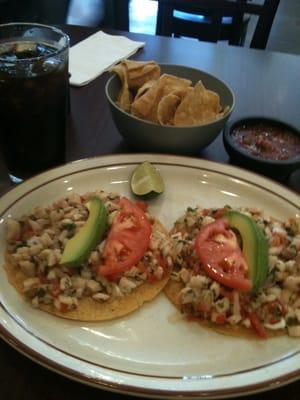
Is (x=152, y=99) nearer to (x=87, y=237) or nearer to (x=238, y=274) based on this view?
(x=87, y=237)

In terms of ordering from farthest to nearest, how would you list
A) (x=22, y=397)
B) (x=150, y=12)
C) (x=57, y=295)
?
1. (x=150, y=12)
2. (x=57, y=295)
3. (x=22, y=397)

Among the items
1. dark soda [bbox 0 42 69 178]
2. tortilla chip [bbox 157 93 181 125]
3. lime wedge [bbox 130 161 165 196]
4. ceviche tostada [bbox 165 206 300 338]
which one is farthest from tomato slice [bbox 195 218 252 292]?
dark soda [bbox 0 42 69 178]

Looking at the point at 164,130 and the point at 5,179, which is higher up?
the point at 164,130

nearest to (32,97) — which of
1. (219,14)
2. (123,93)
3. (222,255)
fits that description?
(123,93)

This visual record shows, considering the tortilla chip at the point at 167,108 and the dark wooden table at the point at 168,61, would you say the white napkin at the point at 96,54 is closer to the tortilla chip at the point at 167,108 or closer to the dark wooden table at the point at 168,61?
the dark wooden table at the point at 168,61

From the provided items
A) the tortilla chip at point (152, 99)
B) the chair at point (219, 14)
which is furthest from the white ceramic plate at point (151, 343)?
the chair at point (219, 14)

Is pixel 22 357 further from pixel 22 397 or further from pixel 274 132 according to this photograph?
pixel 274 132

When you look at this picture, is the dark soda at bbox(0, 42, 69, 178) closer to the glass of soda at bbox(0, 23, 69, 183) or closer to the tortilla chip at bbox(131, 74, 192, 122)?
the glass of soda at bbox(0, 23, 69, 183)

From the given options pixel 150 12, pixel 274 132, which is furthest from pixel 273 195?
pixel 150 12
